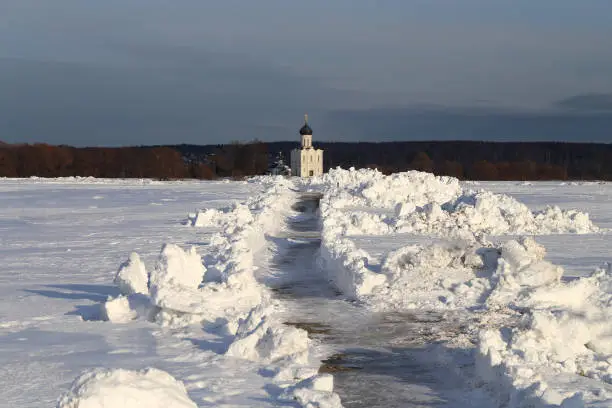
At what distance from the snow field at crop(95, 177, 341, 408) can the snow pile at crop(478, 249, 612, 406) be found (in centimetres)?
166

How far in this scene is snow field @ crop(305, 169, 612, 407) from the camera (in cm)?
752

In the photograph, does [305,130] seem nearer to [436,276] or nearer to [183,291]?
[436,276]

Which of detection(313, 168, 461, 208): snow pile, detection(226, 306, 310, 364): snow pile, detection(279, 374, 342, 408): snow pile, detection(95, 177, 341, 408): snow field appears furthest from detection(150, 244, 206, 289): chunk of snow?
detection(313, 168, 461, 208): snow pile

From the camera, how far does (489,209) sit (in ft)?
72.8

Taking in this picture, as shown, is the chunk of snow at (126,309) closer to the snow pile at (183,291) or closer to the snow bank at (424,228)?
the snow pile at (183,291)

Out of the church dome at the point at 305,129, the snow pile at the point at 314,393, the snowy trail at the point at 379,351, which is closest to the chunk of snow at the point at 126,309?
the snowy trail at the point at 379,351

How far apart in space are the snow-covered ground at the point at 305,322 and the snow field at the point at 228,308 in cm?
2

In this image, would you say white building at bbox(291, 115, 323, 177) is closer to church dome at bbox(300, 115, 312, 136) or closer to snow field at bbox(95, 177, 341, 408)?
church dome at bbox(300, 115, 312, 136)

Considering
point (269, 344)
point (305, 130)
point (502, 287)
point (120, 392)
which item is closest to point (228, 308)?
point (269, 344)

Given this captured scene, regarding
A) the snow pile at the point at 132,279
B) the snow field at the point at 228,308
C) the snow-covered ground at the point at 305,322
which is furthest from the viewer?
the snow pile at the point at 132,279

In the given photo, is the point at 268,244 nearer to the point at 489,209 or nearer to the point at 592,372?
the point at 489,209

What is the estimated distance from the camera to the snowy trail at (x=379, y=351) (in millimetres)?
7523

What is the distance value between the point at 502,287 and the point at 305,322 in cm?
324

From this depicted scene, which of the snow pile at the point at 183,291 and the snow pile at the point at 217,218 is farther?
the snow pile at the point at 217,218
